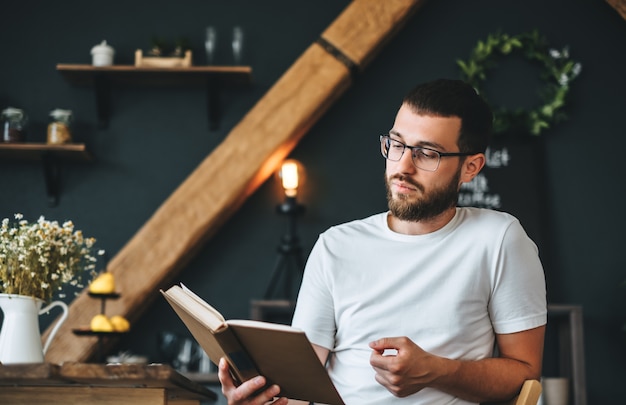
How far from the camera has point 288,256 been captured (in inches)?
153

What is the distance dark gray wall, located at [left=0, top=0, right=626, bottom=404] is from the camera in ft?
12.9

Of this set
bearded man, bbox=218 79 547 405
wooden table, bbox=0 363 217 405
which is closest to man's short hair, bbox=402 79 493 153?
bearded man, bbox=218 79 547 405

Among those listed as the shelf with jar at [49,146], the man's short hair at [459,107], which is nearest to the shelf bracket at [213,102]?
the shelf with jar at [49,146]

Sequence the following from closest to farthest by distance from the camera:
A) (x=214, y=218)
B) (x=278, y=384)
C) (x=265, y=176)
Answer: (x=278, y=384)
(x=214, y=218)
(x=265, y=176)

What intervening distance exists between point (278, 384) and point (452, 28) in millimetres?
2963

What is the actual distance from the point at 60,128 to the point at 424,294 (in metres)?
2.52

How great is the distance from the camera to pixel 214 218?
3.69 meters

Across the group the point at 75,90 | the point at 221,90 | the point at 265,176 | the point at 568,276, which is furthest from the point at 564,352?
the point at 75,90

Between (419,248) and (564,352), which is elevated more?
(419,248)

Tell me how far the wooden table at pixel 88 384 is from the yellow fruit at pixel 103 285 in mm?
1655

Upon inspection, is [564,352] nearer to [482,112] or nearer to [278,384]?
[482,112]

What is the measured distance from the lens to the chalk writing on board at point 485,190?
3996mm

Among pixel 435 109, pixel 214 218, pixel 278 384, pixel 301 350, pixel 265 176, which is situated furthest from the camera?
pixel 265 176

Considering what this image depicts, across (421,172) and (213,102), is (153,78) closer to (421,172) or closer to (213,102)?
(213,102)
